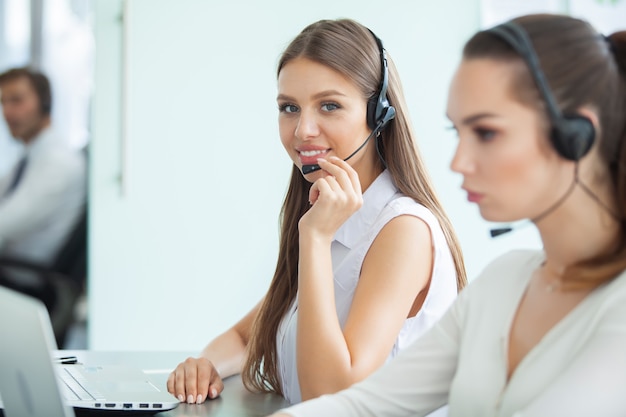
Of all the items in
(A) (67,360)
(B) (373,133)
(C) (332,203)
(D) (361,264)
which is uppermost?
(B) (373,133)

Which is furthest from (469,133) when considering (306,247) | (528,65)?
(306,247)

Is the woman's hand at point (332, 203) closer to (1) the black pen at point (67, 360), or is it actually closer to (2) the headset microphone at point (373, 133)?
(2) the headset microphone at point (373, 133)

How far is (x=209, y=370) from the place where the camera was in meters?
1.57

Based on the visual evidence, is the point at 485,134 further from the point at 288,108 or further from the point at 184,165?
the point at 184,165

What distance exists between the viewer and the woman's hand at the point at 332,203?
5.04ft

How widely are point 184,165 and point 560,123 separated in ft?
8.08

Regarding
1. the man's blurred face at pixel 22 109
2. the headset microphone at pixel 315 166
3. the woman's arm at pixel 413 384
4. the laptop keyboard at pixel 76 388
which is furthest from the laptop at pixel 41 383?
the man's blurred face at pixel 22 109

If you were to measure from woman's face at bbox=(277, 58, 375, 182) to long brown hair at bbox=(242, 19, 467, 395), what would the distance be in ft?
0.07

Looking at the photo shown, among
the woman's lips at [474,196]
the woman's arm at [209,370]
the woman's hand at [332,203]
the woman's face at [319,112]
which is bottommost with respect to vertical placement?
the woman's arm at [209,370]

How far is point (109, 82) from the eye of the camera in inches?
127

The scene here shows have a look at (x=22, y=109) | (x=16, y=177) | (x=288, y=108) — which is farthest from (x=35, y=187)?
(x=288, y=108)

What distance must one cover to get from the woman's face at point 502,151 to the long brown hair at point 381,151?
0.65 meters

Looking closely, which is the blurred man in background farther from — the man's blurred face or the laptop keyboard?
the laptop keyboard

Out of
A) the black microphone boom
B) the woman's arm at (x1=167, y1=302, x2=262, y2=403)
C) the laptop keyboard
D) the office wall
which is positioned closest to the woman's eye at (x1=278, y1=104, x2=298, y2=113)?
the black microphone boom
